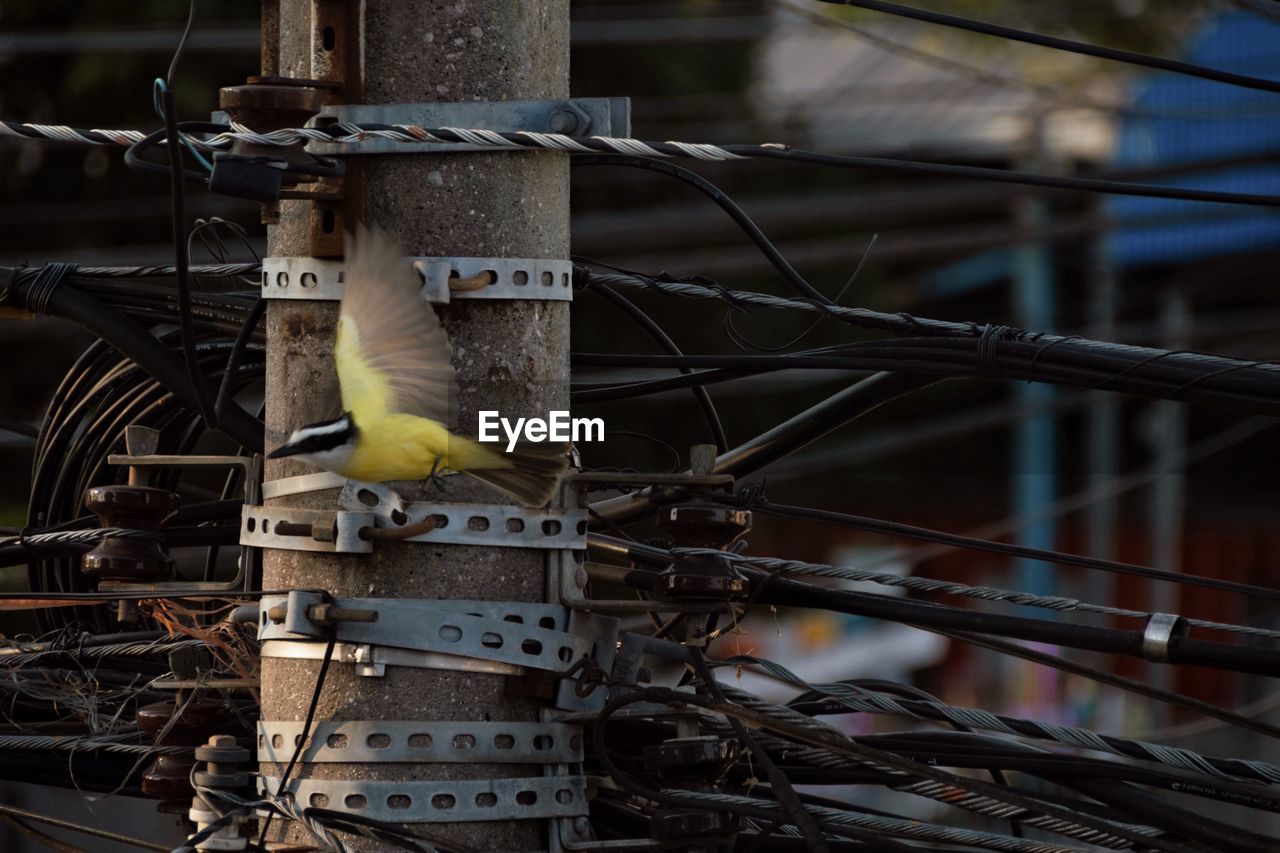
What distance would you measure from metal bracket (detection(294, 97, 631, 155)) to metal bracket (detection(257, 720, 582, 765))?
0.96m

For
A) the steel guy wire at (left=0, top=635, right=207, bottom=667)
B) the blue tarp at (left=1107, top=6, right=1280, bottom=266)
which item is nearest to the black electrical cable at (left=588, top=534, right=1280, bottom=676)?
the steel guy wire at (left=0, top=635, right=207, bottom=667)

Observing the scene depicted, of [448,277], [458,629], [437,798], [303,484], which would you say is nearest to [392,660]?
[458,629]

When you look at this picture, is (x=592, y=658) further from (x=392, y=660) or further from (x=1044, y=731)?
(x=1044, y=731)

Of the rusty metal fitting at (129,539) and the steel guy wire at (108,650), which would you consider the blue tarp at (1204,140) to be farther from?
the rusty metal fitting at (129,539)

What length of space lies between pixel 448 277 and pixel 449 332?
4.0 inches

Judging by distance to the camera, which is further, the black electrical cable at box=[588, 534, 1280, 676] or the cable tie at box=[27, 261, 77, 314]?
the cable tie at box=[27, 261, 77, 314]

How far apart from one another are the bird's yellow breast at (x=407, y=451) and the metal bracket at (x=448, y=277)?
→ 23 centimetres

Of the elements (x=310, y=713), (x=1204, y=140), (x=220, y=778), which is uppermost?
(x=1204, y=140)

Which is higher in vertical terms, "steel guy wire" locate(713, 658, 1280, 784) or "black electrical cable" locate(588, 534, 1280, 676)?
"black electrical cable" locate(588, 534, 1280, 676)

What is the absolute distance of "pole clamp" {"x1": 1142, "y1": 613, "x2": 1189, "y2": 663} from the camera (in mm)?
2836

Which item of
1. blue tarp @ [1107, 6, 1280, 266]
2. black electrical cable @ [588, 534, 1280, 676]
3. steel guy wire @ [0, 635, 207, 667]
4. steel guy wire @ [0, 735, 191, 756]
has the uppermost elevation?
blue tarp @ [1107, 6, 1280, 266]

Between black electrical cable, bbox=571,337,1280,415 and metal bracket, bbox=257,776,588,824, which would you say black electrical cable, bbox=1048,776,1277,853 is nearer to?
black electrical cable, bbox=571,337,1280,415

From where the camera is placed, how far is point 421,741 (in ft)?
8.86

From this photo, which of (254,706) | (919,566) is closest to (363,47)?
(254,706)
